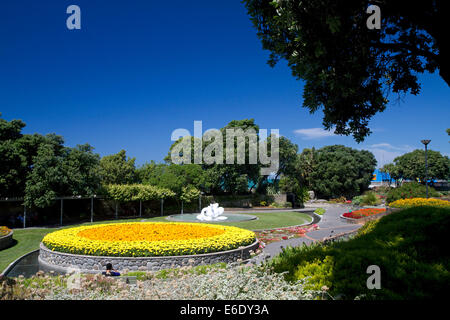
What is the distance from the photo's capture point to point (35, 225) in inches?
894

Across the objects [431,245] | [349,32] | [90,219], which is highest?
[349,32]

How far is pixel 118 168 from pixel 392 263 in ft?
121

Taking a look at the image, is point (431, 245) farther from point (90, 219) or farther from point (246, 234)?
point (90, 219)

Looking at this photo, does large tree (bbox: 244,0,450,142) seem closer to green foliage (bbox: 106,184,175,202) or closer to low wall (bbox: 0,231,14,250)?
low wall (bbox: 0,231,14,250)

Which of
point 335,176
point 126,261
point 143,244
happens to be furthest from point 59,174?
point 335,176

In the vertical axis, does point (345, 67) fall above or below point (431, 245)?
above

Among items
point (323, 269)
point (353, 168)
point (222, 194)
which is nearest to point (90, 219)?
point (222, 194)

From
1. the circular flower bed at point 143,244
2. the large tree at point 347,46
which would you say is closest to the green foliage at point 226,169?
the circular flower bed at point 143,244

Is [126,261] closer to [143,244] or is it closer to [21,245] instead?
[143,244]

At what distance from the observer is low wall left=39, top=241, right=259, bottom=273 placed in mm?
10062

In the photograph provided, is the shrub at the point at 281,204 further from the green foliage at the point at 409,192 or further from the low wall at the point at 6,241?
the low wall at the point at 6,241

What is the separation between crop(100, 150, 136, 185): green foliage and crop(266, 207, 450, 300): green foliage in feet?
116

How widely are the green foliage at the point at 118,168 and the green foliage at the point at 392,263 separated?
116 ft
